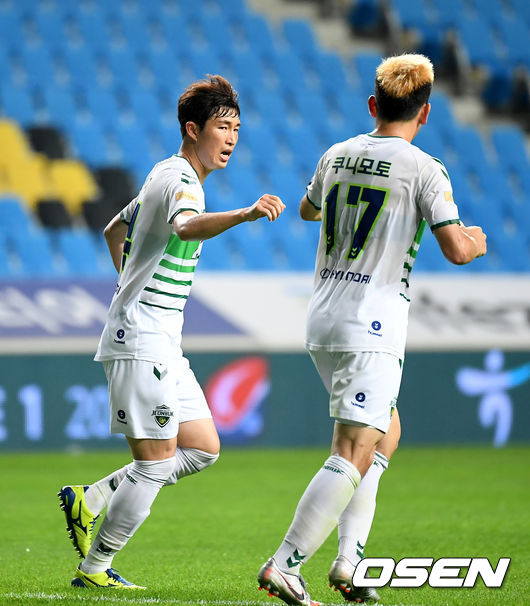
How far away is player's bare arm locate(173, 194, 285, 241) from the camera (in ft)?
11.7

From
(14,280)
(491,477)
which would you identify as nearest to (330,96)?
(14,280)

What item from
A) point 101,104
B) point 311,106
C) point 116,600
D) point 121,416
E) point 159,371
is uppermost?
point 311,106

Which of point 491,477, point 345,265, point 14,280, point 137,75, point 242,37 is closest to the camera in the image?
point 345,265

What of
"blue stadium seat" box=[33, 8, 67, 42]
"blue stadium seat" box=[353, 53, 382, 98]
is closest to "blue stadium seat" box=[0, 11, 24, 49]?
"blue stadium seat" box=[33, 8, 67, 42]

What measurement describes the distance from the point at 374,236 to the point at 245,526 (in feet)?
9.79

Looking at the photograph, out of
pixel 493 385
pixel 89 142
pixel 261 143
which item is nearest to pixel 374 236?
pixel 493 385

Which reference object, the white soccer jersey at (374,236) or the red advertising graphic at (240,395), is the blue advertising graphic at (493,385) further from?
the white soccer jersey at (374,236)

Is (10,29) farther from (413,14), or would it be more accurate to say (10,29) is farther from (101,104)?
(413,14)

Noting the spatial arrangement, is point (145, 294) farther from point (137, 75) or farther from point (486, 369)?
point (137, 75)

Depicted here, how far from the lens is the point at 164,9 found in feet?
48.4

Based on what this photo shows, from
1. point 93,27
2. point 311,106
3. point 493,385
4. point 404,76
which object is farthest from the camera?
point 311,106

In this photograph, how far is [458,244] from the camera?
11.9 ft

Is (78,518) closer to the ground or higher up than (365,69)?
closer to the ground

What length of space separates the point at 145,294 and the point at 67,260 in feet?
26.1
